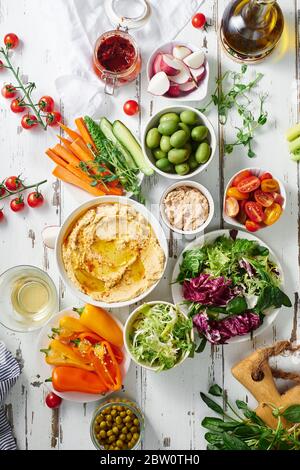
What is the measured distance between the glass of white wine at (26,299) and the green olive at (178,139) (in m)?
0.74

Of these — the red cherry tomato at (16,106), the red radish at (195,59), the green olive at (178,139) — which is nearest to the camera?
the green olive at (178,139)

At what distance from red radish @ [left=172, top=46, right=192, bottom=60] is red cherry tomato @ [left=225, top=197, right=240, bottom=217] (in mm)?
627

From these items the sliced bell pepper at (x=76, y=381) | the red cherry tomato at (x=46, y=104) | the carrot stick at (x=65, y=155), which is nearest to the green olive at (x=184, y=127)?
the carrot stick at (x=65, y=155)

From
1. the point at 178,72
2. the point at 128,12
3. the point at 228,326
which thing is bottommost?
the point at 228,326

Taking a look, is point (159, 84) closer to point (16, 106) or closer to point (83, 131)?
point (83, 131)

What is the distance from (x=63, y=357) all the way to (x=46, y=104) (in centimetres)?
107

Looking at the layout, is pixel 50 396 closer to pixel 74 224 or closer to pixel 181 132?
pixel 74 224

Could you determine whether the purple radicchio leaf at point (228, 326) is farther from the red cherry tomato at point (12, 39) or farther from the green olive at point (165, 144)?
the red cherry tomato at point (12, 39)

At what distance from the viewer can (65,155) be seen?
8.06 ft

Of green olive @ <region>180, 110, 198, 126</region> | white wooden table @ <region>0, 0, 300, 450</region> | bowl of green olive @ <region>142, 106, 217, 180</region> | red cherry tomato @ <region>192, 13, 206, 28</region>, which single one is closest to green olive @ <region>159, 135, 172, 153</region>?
bowl of green olive @ <region>142, 106, 217, 180</region>

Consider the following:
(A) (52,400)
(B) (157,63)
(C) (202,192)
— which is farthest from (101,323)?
(B) (157,63)

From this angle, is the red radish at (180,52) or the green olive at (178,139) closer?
the green olive at (178,139)

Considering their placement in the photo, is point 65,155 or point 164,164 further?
point 65,155

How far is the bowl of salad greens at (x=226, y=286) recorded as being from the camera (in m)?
2.32
